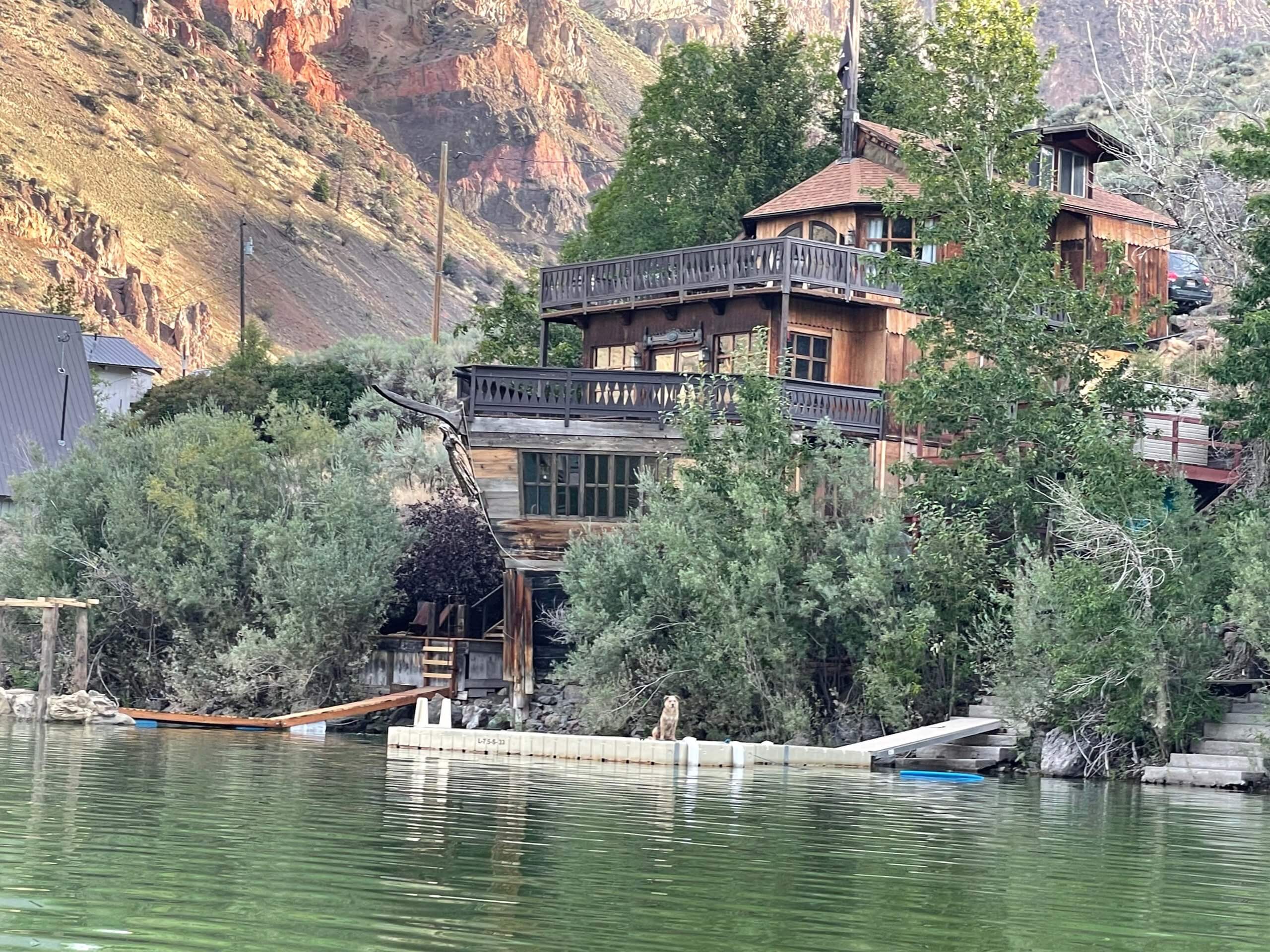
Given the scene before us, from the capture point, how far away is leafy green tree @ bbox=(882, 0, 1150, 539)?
4084 centimetres

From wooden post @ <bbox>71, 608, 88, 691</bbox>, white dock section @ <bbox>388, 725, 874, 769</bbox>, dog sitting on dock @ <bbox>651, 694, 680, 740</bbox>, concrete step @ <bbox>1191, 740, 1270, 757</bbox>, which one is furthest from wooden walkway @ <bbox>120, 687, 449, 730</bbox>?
concrete step @ <bbox>1191, 740, 1270, 757</bbox>

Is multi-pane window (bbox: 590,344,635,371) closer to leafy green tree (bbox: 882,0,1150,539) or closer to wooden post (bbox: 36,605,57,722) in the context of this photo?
leafy green tree (bbox: 882,0,1150,539)

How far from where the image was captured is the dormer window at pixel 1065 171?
5381 cm

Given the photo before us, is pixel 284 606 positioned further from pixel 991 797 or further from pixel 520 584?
pixel 991 797

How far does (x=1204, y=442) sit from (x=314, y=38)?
158 m

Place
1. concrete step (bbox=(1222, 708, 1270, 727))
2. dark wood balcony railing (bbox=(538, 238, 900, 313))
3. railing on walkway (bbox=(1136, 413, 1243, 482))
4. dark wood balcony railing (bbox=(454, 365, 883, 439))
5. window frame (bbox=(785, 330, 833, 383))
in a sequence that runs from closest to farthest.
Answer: concrete step (bbox=(1222, 708, 1270, 727))
dark wood balcony railing (bbox=(454, 365, 883, 439))
railing on walkway (bbox=(1136, 413, 1243, 482))
dark wood balcony railing (bbox=(538, 238, 900, 313))
window frame (bbox=(785, 330, 833, 383))

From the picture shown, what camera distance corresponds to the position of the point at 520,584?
46.2 meters

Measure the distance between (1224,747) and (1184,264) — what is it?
29.1m

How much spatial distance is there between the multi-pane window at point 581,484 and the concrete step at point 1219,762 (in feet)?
46.1

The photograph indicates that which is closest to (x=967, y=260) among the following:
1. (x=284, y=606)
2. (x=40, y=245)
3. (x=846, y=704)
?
(x=846, y=704)

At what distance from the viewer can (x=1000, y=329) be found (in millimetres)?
41469

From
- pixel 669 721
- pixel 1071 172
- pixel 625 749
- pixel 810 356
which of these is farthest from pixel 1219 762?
pixel 1071 172

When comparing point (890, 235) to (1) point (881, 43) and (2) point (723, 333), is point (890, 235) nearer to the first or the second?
(2) point (723, 333)

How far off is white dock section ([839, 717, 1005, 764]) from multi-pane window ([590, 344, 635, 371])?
16.8m
